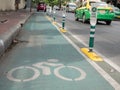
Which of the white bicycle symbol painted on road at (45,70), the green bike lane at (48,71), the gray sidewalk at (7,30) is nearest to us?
the green bike lane at (48,71)

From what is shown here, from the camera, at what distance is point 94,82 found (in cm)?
721

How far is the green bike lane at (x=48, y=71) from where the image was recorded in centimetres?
692

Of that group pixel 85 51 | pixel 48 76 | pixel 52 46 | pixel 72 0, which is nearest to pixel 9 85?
pixel 48 76

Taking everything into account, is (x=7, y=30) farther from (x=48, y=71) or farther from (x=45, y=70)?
(x=48, y=71)

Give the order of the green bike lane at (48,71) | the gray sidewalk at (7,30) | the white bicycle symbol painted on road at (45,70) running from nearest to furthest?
the green bike lane at (48,71) < the white bicycle symbol painted on road at (45,70) < the gray sidewalk at (7,30)

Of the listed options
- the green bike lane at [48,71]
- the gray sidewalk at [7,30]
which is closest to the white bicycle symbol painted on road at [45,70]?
the green bike lane at [48,71]

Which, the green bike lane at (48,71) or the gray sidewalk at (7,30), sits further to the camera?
the gray sidewalk at (7,30)

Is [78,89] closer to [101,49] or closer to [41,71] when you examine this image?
[41,71]

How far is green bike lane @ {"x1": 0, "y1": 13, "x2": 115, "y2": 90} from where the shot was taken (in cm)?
692

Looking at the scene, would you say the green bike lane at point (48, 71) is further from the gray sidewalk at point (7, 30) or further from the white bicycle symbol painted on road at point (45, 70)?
the gray sidewalk at point (7, 30)

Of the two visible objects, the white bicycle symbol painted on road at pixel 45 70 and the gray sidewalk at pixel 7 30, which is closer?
the white bicycle symbol painted on road at pixel 45 70

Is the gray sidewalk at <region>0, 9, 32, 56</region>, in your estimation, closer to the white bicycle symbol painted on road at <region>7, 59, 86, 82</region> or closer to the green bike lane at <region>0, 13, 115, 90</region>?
the green bike lane at <region>0, 13, 115, 90</region>

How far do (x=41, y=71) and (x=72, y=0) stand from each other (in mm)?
101303

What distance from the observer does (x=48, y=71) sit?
26.8ft
